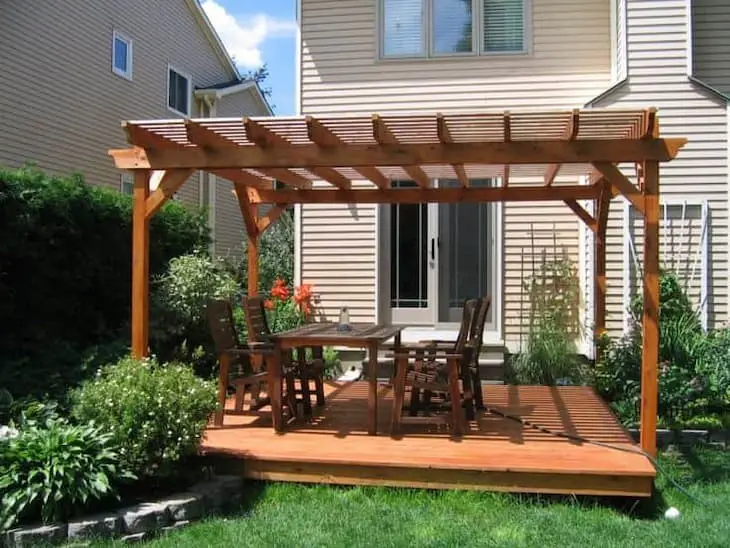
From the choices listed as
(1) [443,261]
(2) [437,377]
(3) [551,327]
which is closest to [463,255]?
(1) [443,261]

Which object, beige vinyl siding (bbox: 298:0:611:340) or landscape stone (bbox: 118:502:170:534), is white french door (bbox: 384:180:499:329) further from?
landscape stone (bbox: 118:502:170:534)

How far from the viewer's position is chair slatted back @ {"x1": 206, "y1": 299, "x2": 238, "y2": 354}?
5.95m

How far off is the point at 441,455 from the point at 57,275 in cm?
435

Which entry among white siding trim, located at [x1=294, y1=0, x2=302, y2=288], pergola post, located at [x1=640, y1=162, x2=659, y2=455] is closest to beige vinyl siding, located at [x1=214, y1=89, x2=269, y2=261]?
white siding trim, located at [x1=294, y1=0, x2=302, y2=288]

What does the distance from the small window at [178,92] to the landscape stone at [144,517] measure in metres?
11.9

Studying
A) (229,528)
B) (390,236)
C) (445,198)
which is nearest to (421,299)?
(390,236)

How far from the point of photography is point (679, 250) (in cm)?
868

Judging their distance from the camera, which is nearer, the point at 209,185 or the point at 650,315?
the point at 650,315

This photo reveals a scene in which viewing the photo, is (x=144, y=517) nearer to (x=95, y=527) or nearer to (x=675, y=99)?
(x=95, y=527)

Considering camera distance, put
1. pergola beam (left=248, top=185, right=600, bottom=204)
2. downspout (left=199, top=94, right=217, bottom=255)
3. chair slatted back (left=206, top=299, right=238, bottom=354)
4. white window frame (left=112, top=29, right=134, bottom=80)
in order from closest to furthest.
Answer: chair slatted back (left=206, top=299, right=238, bottom=354) < pergola beam (left=248, top=185, right=600, bottom=204) < white window frame (left=112, top=29, right=134, bottom=80) < downspout (left=199, top=94, right=217, bottom=255)

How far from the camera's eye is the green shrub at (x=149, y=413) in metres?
4.55

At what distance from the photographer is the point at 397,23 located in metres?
9.89

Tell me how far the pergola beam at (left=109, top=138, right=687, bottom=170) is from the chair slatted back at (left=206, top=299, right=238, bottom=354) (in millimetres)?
1120

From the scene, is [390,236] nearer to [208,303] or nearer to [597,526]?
[208,303]
